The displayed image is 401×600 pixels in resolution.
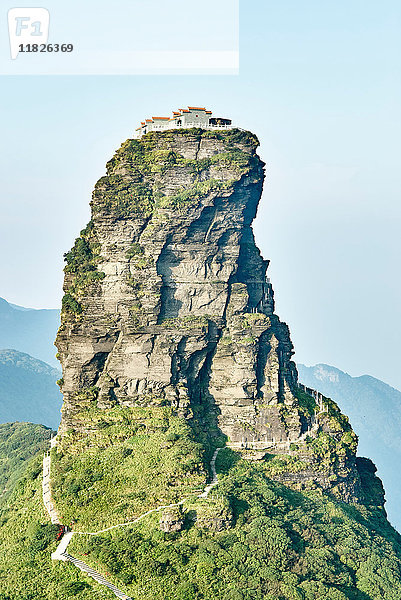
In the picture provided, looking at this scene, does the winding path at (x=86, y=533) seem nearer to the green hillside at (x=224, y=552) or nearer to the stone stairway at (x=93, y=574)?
the stone stairway at (x=93, y=574)

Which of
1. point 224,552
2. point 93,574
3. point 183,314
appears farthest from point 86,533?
point 183,314

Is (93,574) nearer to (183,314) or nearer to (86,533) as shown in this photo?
(86,533)

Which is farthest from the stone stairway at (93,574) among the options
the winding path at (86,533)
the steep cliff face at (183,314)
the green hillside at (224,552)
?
the steep cliff face at (183,314)

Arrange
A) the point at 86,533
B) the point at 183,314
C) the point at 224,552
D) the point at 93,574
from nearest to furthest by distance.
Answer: the point at 93,574 < the point at 224,552 < the point at 86,533 < the point at 183,314

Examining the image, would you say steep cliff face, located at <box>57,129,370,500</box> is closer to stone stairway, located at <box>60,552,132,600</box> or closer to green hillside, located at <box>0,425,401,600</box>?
green hillside, located at <box>0,425,401,600</box>

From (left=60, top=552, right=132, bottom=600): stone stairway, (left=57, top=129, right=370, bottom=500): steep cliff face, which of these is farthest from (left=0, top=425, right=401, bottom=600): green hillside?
(left=57, top=129, right=370, bottom=500): steep cliff face

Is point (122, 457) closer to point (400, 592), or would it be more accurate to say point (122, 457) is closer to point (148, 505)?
point (148, 505)

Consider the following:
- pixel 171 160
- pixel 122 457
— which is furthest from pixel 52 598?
pixel 171 160
